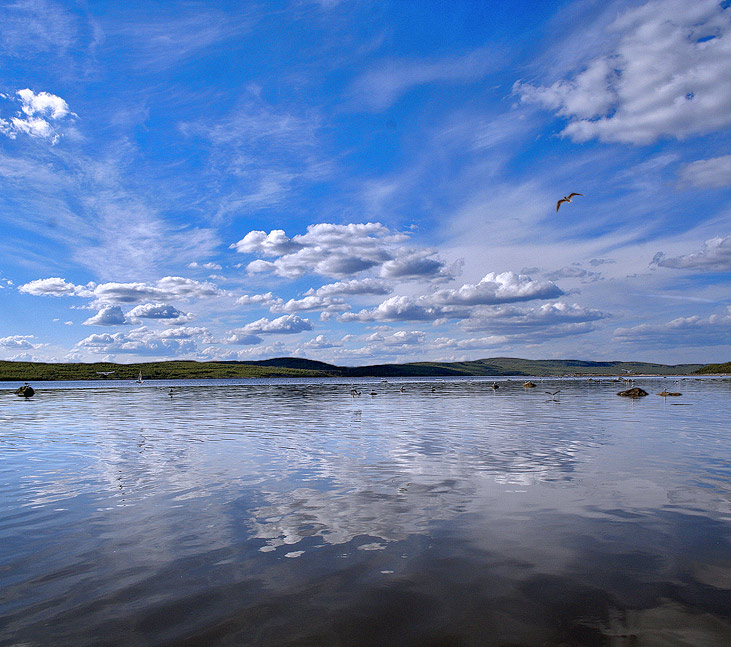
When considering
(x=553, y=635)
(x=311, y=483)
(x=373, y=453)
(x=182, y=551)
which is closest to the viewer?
(x=553, y=635)

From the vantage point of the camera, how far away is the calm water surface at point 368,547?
781 cm

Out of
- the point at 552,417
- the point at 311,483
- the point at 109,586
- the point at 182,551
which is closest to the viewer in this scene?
the point at 109,586

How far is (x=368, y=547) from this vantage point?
11.3 m

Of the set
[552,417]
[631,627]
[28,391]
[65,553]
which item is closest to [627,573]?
[631,627]

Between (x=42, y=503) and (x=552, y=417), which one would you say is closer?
(x=42, y=503)

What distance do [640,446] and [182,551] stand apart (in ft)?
76.6

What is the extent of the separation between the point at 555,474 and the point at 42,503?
1787 centimetres

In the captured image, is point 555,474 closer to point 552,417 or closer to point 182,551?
point 182,551

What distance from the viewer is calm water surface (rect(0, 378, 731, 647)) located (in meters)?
7.81

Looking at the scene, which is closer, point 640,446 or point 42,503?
point 42,503

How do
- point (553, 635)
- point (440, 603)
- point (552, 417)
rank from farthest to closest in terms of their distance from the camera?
point (552, 417) < point (440, 603) < point (553, 635)

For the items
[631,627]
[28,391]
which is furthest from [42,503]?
[28,391]

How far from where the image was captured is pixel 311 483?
17875mm

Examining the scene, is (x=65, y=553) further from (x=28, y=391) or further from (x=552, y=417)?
(x=28, y=391)
